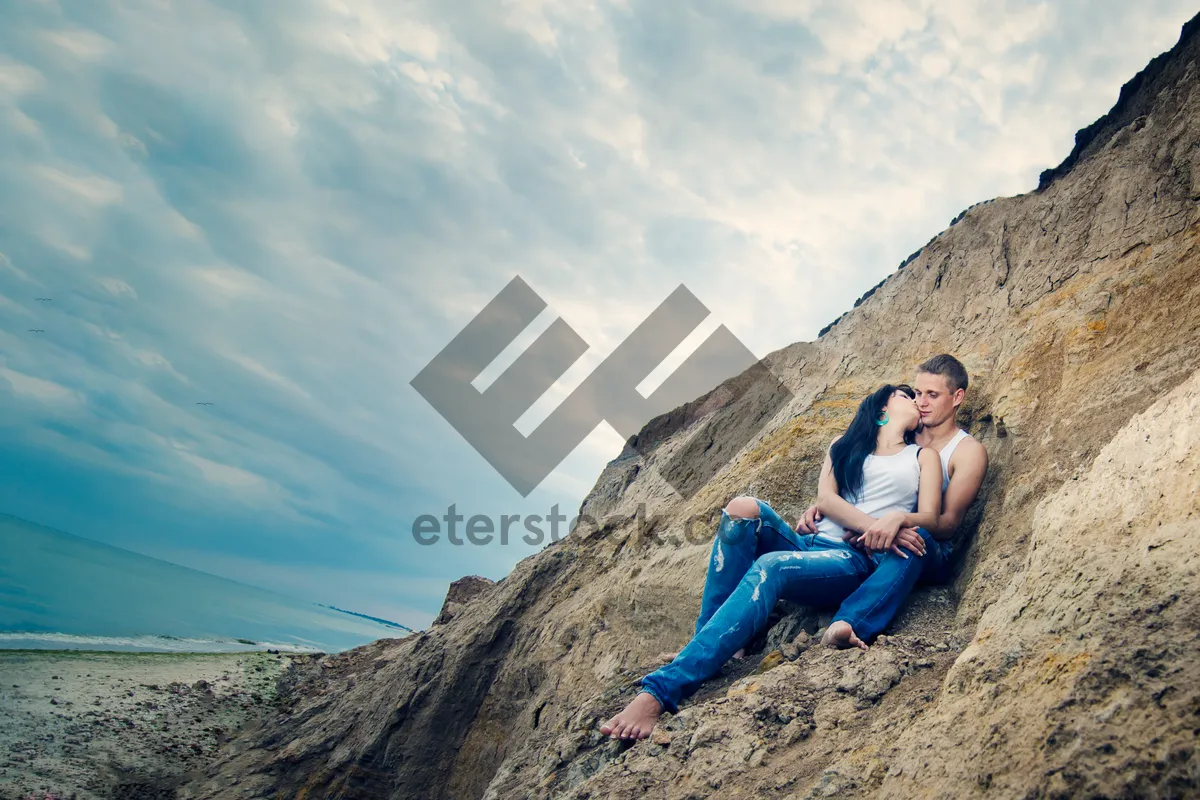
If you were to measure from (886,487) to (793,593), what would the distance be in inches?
36.0

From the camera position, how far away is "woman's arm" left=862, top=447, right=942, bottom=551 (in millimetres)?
3457

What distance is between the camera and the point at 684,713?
323 cm

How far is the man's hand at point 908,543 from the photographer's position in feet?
11.1

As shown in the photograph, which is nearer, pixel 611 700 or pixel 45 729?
pixel 611 700

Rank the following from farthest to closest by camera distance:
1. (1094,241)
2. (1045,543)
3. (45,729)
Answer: (45,729)
(1094,241)
(1045,543)

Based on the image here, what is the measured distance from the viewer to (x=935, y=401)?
421cm

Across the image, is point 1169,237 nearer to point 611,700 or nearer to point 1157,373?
point 1157,373

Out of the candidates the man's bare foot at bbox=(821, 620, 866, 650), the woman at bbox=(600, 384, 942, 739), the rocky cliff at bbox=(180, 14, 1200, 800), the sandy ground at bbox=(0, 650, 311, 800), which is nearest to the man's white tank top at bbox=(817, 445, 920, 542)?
the woman at bbox=(600, 384, 942, 739)

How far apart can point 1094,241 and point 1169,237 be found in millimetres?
941

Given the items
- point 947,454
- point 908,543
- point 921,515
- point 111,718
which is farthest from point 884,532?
point 111,718

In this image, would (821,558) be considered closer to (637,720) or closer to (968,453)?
(968,453)

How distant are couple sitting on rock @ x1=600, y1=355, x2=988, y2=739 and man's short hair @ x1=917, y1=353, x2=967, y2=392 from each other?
0.02 m

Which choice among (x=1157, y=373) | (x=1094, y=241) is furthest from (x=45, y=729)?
(x=1094, y=241)

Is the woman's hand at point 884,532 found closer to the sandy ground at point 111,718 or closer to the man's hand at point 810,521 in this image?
the man's hand at point 810,521
